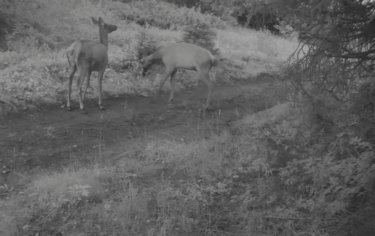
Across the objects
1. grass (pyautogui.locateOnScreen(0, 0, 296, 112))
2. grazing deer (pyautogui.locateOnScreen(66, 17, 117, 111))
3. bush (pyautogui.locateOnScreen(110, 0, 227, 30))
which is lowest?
bush (pyautogui.locateOnScreen(110, 0, 227, 30))

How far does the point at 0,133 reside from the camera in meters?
8.31

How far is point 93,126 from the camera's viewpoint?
913 cm

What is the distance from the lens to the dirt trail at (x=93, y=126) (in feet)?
24.4

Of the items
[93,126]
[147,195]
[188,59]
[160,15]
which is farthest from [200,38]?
[147,195]

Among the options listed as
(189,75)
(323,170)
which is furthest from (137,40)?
(323,170)

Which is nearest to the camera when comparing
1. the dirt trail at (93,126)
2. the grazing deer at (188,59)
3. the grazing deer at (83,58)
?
the dirt trail at (93,126)

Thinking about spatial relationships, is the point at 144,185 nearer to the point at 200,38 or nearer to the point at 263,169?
the point at 263,169

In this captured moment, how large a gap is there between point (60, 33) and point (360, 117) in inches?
509

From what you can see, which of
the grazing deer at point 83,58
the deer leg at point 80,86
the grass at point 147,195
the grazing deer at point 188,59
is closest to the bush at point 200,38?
the grazing deer at point 188,59

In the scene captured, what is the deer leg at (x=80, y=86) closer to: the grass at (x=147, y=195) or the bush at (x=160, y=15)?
the grass at (x=147, y=195)

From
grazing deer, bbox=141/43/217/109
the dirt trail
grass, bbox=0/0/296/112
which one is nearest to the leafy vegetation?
grass, bbox=0/0/296/112

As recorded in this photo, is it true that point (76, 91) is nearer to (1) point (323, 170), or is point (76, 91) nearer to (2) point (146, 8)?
(1) point (323, 170)

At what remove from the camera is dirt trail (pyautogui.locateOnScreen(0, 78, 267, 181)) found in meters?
7.44

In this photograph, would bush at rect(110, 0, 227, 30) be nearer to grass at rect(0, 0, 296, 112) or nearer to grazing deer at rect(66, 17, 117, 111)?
grass at rect(0, 0, 296, 112)
